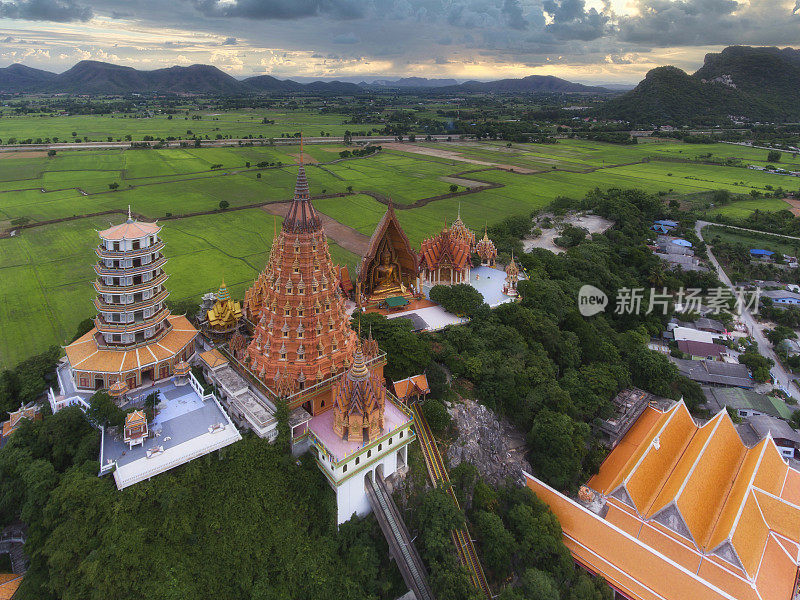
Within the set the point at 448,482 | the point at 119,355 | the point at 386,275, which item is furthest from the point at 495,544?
the point at 119,355

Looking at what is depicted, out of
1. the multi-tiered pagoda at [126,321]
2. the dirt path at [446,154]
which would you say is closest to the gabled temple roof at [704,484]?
the multi-tiered pagoda at [126,321]

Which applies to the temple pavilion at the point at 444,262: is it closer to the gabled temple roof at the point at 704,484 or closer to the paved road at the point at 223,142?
the gabled temple roof at the point at 704,484

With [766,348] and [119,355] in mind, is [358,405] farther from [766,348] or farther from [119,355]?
[766,348]

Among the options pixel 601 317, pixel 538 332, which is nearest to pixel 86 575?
pixel 538 332

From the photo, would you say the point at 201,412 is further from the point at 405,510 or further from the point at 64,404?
the point at 405,510

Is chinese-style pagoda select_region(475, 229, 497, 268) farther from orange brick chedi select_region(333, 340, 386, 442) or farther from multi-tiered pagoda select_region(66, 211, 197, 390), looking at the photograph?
multi-tiered pagoda select_region(66, 211, 197, 390)

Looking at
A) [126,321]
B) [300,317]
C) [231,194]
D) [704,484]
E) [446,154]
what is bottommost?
[704,484]

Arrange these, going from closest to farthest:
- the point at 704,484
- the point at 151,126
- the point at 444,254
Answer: the point at 704,484 < the point at 444,254 < the point at 151,126
